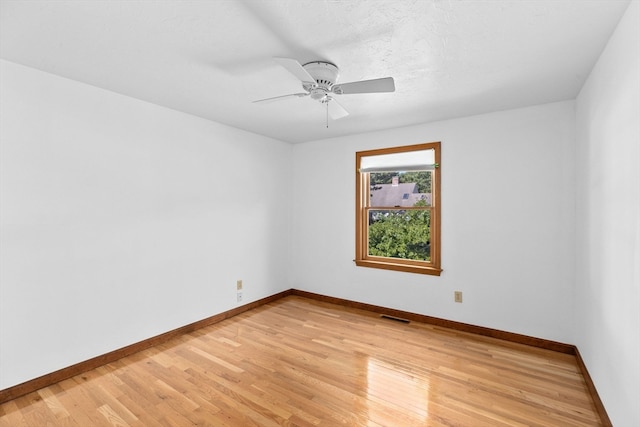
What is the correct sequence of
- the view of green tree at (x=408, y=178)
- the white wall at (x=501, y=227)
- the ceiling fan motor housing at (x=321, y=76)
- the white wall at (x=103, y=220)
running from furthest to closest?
the view of green tree at (x=408, y=178)
the white wall at (x=501, y=227)
the white wall at (x=103, y=220)
the ceiling fan motor housing at (x=321, y=76)

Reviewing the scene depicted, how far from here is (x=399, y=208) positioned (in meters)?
3.90

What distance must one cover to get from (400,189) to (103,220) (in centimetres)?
329

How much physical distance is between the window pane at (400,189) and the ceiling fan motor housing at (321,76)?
80.6 inches

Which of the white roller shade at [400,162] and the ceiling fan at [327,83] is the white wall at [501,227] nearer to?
the white roller shade at [400,162]

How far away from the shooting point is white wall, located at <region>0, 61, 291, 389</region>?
2197 mm

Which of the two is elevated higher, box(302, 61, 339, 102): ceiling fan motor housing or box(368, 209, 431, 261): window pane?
box(302, 61, 339, 102): ceiling fan motor housing

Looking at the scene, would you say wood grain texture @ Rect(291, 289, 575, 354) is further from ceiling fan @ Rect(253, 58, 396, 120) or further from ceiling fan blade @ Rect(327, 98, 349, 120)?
ceiling fan @ Rect(253, 58, 396, 120)

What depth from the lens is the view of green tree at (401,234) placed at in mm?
3752

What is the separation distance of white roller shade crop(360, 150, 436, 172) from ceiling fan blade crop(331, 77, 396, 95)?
72.8 inches

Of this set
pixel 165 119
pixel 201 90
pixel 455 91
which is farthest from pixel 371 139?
pixel 165 119

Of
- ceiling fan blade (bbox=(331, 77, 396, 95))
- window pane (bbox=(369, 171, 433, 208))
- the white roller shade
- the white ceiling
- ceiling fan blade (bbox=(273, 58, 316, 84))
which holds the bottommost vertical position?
window pane (bbox=(369, 171, 433, 208))

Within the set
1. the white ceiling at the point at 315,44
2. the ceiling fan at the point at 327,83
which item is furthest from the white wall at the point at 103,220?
the ceiling fan at the point at 327,83

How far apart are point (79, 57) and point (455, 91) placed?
2955 millimetres

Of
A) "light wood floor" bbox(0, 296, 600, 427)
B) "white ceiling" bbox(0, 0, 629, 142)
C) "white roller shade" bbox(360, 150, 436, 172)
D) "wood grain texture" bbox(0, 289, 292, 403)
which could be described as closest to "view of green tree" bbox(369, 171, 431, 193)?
"white roller shade" bbox(360, 150, 436, 172)
